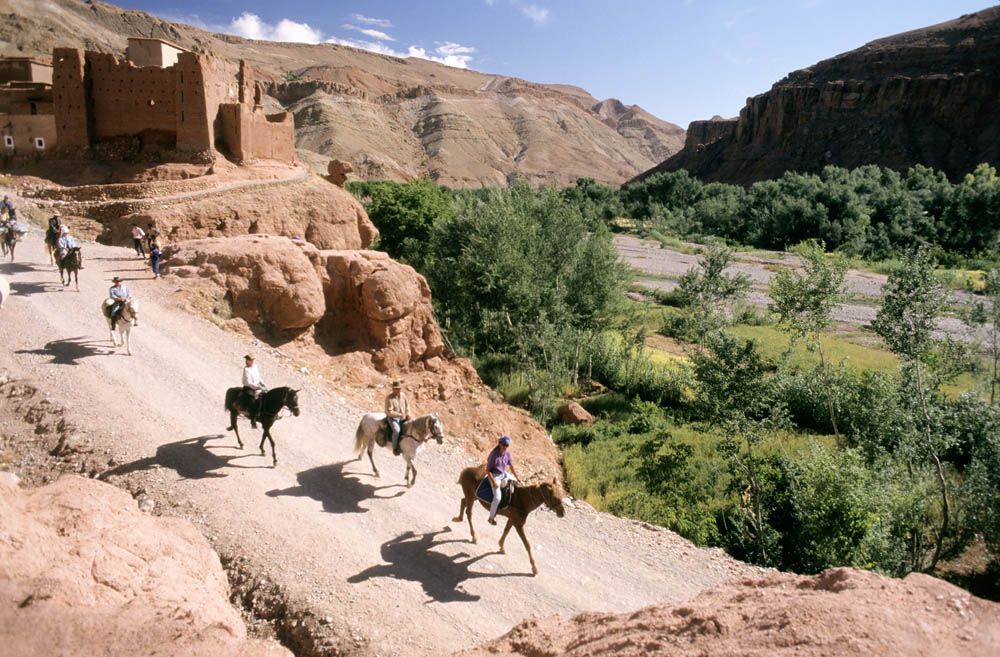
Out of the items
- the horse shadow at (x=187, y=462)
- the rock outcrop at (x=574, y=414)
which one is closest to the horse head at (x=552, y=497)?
the horse shadow at (x=187, y=462)

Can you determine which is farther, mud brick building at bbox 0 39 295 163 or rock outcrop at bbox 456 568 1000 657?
mud brick building at bbox 0 39 295 163

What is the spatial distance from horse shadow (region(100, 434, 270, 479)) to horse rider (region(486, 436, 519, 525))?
4.20m

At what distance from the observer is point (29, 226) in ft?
66.6

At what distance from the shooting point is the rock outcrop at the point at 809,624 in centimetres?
445

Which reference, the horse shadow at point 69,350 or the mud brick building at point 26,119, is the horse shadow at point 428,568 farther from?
the mud brick building at point 26,119

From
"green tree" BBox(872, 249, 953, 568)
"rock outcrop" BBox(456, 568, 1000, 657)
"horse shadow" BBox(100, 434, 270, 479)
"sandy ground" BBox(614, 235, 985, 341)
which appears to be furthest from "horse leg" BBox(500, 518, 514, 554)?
"sandy ground" BBox(614, 235, 985, 341)

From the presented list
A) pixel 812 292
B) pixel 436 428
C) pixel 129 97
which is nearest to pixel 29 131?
pixel 129 97

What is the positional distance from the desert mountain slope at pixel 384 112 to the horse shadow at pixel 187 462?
6922 cm

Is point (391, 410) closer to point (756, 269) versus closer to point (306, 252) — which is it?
point (306, 252)

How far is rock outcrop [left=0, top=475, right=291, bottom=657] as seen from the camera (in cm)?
558

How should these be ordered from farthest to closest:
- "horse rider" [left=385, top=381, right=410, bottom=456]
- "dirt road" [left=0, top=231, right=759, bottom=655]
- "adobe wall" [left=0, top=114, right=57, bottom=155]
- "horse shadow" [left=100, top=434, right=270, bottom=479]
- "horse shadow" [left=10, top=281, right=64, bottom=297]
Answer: "adobe wall" [left=0, top=114, right=57, bottom=155]
"horse shadow" [left=10, top=281, right=64, bottom=297]
"horse rider" [left=385, top=381, right=410, bottom=456]
"horse shadow" [left=100, top=434, right=270, bottom=479]
"dirt road" [left=0, top=231, right=759, bottom=655]

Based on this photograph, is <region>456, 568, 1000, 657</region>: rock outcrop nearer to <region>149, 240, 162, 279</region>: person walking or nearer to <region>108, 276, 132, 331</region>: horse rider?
<region>108, 276, 132, 331</region>: horse rider

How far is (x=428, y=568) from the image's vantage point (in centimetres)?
877

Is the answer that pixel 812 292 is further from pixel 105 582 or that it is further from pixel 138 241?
pixel 138 241
